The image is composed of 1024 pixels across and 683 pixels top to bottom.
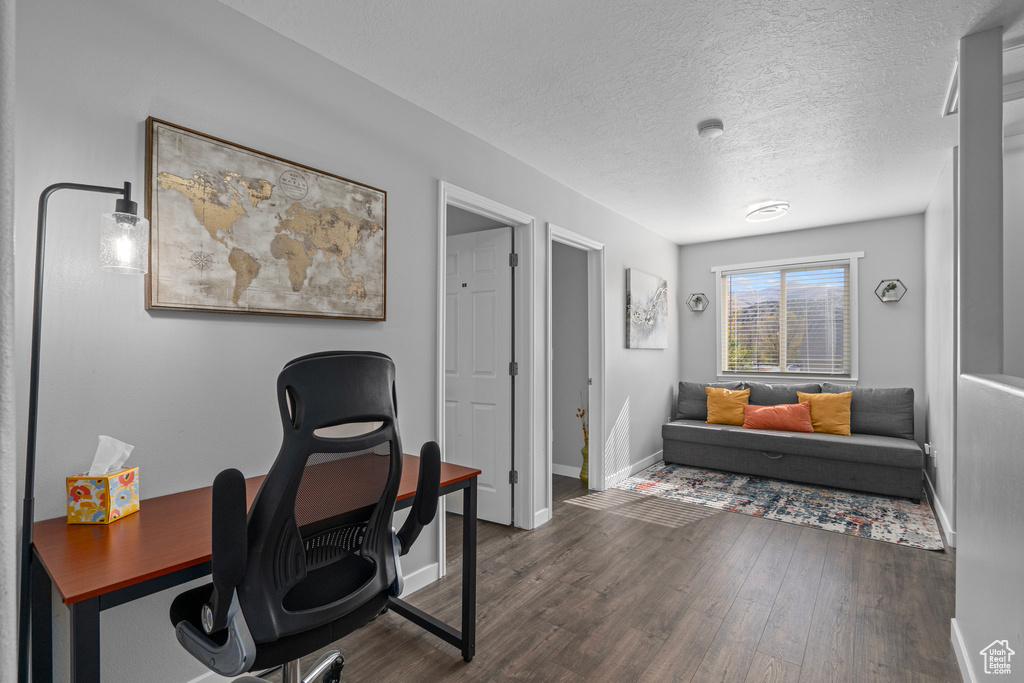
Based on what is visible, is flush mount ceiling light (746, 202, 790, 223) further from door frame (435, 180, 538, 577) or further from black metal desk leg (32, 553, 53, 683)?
black metal desk leg (32, 553, 53, 683)

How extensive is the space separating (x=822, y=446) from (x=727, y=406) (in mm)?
982

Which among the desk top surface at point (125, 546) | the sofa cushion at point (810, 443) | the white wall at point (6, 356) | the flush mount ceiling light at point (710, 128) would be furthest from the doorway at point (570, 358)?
the white wall at point (6, 356)

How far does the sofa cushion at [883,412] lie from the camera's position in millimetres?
4598

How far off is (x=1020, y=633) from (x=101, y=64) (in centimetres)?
298

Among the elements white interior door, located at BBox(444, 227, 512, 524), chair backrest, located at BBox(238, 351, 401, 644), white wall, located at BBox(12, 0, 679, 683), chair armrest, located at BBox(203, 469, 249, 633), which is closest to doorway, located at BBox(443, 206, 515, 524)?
white interior door, located at BBox(444, 227, 512, 524)

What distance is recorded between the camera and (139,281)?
1.64 m

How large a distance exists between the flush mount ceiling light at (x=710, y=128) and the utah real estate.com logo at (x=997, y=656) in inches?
97.9

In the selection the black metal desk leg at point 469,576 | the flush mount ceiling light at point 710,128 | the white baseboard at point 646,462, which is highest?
the flush mount ceiling light at point 710,128

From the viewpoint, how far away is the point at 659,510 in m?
3.87

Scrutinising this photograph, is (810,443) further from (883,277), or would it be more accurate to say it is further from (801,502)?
(883,277)

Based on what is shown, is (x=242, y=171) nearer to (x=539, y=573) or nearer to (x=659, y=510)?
(x=539, y=573)

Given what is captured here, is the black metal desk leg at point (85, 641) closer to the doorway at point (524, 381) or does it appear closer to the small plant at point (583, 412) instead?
the doorway at point (524, 381)

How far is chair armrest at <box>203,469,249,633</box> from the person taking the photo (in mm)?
1126

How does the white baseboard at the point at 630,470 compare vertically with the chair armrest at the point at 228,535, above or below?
below
